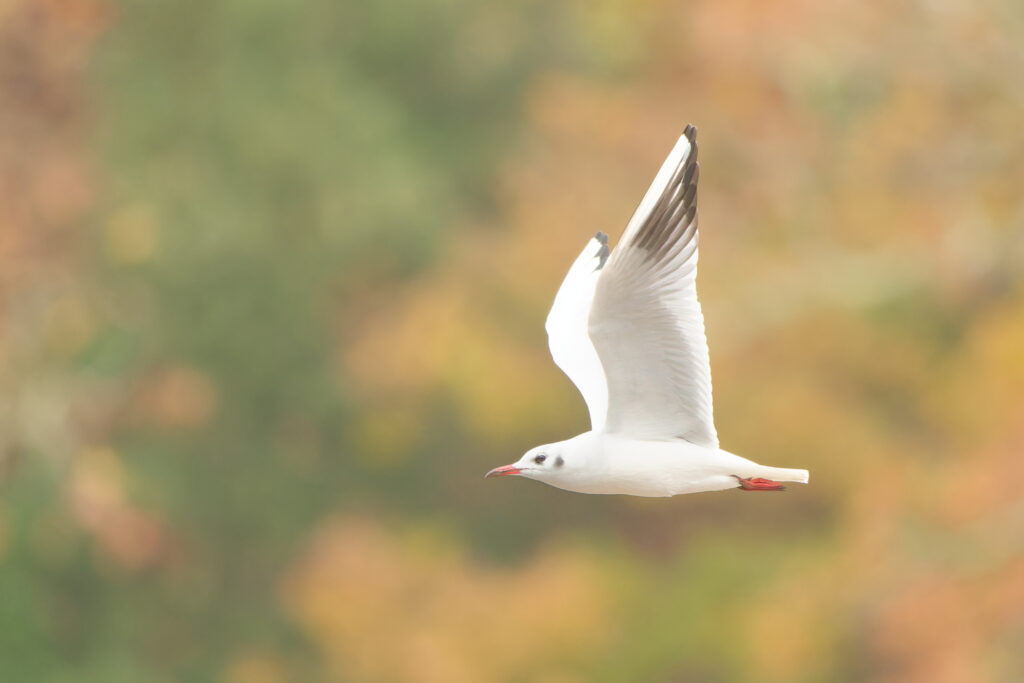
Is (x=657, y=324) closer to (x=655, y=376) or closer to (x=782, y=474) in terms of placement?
(x=655, y=376)

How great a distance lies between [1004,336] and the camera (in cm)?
1095

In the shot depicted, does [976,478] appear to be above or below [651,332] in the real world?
above

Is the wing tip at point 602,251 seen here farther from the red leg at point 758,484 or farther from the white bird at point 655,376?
the red leg at point 758,484

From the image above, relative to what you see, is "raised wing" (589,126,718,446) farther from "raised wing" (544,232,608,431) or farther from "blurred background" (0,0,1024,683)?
"blurred background" (0,0,1024,683)

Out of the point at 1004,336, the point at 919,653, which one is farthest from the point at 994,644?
the point at 1004,336

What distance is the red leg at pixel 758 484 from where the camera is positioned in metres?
3.82

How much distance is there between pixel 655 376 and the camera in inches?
153

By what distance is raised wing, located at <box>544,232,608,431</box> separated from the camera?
4.28 meters

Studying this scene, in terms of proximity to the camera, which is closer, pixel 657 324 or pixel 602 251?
pixel 657 324

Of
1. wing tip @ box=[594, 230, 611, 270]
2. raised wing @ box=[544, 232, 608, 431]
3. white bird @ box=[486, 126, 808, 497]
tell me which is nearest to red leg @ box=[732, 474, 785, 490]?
white bird @ box=[486, 126, 808, 497]

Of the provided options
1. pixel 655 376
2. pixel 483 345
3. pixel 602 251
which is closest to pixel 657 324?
pixel 655 376

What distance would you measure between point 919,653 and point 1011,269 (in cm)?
234

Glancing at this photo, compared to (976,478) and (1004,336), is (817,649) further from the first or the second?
(1004,336)

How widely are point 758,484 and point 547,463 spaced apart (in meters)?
0.44
